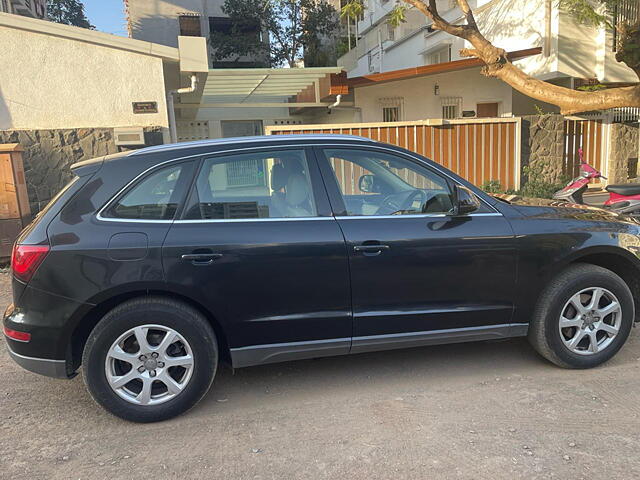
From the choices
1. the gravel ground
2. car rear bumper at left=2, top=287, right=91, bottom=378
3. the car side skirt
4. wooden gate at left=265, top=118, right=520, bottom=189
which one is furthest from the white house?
car rear bumper at left=2, top=287, right=91, bottom=378

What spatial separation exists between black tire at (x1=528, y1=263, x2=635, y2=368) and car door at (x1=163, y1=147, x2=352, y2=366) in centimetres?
143

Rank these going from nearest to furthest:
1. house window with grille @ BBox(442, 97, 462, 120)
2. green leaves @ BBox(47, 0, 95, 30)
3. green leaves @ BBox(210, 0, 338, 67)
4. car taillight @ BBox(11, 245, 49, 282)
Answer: car taillight @ BBox(11, 245, 49, 282)
house window with grille @ BBox(442, 97, 462, 120)
green leaves @ BBox(210, 0, 338, 67)
green leaves @ BBox(47, 0, 95, 30)

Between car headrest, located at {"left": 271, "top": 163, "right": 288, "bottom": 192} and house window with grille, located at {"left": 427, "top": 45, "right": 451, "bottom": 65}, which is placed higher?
house window with grille, located at {"left": 427, "top": 45, "right": 451, "bottom": 65}

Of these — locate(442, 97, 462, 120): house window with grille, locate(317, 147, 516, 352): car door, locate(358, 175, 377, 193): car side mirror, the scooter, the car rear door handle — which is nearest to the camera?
the car rear door handle

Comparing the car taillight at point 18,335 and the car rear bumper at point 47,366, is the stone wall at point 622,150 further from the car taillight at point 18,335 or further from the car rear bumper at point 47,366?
the car taillight at point 18,335

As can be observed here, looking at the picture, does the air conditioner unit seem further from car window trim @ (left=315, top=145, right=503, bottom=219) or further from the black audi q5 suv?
car window trim @ (left=315, top=145, right=503, bottom=219)

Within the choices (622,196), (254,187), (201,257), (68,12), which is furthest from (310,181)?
(68,12)

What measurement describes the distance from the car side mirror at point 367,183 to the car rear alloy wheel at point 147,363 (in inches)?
66.5

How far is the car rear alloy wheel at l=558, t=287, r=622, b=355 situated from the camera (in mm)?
3652

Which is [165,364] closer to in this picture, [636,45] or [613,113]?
→ [636,45]

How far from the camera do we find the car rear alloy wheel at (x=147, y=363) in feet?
10.1

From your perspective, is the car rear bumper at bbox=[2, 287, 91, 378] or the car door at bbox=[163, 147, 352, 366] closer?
the car rear bumper at bbox=[2, 287, 91, 378]

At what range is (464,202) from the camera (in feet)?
11.5

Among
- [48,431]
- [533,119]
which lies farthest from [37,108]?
[533,119]
